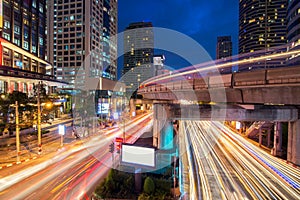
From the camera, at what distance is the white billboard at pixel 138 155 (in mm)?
13070

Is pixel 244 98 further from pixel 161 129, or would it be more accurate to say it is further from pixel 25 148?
pixel 25 148

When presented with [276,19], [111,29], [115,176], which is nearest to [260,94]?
[115,176]

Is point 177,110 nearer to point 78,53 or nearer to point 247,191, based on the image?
point 247,191

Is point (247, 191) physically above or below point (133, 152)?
below

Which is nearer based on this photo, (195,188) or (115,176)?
(195,188)

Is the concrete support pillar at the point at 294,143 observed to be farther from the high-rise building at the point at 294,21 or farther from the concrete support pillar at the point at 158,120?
the high-rise building at the point at 294,21

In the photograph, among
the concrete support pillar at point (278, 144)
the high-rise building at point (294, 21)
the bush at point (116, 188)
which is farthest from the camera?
the high-rise building at point (294, 21)

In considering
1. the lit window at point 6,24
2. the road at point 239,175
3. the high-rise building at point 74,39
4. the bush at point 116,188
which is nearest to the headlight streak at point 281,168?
the road at point 239,175

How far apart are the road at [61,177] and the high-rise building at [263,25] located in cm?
14459

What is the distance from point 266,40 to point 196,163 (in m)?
146

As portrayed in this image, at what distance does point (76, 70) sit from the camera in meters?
95.4

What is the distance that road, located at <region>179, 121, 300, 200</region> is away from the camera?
12445 mm

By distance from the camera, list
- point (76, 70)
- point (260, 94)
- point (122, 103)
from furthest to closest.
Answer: point (76, 70) < point (122, 103) < point (260, 94)

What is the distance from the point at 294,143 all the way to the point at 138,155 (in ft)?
54.0
